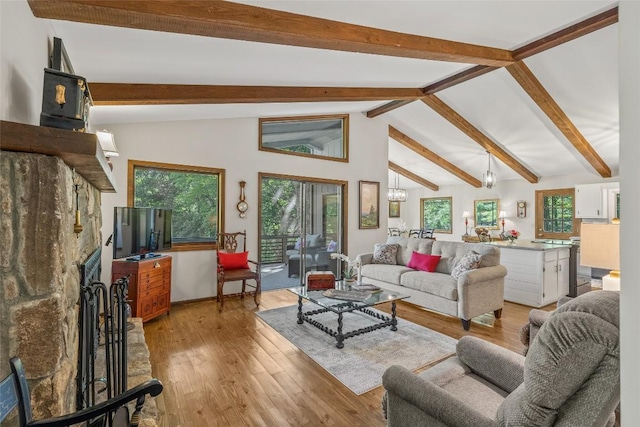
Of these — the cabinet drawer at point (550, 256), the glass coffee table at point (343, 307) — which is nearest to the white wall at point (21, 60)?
the glass coffee table at point (343, 307)

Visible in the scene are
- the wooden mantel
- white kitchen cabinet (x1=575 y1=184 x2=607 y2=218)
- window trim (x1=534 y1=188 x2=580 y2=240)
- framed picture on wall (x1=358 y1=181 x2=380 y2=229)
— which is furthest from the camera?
window trim (x1=534 y1=188 x2=580 y2=240)

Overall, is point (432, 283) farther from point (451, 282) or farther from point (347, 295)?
point (347, 295)

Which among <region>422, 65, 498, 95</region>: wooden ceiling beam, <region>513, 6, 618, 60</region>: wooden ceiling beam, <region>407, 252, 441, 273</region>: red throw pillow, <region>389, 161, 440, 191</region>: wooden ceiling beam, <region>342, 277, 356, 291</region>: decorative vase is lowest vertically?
<region>342, 277, 356, 291</region>: decorative vase

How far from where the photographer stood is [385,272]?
4809mm

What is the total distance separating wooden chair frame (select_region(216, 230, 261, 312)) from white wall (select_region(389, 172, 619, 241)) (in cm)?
710

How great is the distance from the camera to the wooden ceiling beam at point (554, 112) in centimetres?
437

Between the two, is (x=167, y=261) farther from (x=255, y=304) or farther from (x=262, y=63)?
(x=262, y=63)

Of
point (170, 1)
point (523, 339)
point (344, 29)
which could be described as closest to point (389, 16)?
point (344, 29)

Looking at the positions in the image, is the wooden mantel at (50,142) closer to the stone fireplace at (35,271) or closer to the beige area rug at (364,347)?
the stone fireplace at (35,271)

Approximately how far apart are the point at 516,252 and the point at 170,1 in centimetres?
516

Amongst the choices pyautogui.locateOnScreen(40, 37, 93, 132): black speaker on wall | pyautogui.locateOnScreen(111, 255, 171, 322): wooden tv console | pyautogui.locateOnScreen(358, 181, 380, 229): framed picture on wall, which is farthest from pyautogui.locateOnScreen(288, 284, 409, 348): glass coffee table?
pyautogui.locateOnScreen(358, 181, 380, 229): framed picture on wall

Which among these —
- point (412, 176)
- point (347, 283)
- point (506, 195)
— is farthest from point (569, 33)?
point (412, 176)

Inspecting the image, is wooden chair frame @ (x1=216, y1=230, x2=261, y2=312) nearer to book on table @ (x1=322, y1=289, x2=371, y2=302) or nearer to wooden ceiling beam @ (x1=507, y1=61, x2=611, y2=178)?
book on table @ (x1=322, y1=289, x2=371, y2=302)

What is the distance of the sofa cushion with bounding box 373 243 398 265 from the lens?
204 inches
